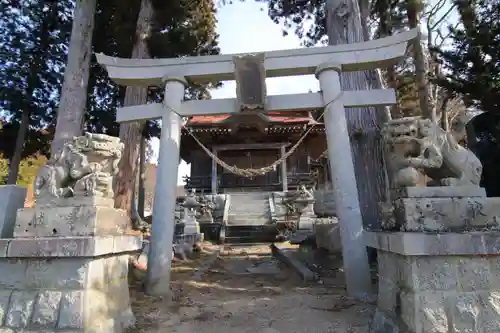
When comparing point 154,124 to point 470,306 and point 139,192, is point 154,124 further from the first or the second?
point 470,306

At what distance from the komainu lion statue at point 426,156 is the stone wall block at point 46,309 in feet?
11.2

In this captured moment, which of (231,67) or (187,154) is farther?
(187,154)

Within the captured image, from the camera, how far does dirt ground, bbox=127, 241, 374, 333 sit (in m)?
3.53

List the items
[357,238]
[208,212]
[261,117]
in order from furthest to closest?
[261,117] → [208,212] → [357,238]

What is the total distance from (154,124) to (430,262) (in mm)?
12956

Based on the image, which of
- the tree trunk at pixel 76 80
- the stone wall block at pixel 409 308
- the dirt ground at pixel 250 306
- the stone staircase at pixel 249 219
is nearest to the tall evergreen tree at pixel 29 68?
the tree trunk at pixel 76 80

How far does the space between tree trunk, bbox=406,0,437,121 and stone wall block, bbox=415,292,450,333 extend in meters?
8.37

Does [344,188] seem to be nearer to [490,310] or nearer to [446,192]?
[446,192]

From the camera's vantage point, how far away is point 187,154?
19.8 m

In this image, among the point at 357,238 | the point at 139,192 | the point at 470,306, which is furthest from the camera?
the point at 139,192

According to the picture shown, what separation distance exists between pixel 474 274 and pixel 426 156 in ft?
3.81

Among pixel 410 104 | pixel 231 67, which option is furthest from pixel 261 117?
pixel 231 67

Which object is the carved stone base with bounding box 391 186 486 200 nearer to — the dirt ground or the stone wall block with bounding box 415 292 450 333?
the stone wall block with bounding box 415 292 450 333

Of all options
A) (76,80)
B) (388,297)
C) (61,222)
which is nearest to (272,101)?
(388,297)
